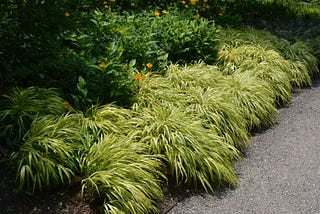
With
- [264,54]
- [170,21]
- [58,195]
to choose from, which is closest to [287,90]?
[264,54]

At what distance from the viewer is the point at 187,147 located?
134 inches

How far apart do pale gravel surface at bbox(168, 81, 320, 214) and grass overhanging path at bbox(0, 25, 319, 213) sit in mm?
136

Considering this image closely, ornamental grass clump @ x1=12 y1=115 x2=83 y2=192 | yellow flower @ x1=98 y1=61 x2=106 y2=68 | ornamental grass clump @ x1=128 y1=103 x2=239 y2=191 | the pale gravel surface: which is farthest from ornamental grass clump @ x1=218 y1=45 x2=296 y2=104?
ornamental grass clump @ x1=12 y1=115 x2=83 y2=192

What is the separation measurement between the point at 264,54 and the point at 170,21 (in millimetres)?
1385

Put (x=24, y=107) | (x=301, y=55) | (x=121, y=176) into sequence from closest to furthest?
(x=121, y=176) < (x=24, y=107) < (x=301, y=55)

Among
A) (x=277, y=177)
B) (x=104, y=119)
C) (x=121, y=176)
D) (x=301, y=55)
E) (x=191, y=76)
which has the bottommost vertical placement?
(x=277, y=177)

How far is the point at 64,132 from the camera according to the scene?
10.3 ft

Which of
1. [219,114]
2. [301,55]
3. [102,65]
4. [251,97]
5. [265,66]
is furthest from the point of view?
[301,55]

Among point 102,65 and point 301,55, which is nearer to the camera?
point 102,65

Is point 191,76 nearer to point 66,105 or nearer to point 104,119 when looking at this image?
point 104,119

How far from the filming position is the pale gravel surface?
124 inches

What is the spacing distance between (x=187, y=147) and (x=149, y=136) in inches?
12.7

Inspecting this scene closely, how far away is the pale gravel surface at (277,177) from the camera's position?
3148 mm

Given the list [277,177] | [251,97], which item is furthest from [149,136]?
[251,97]
